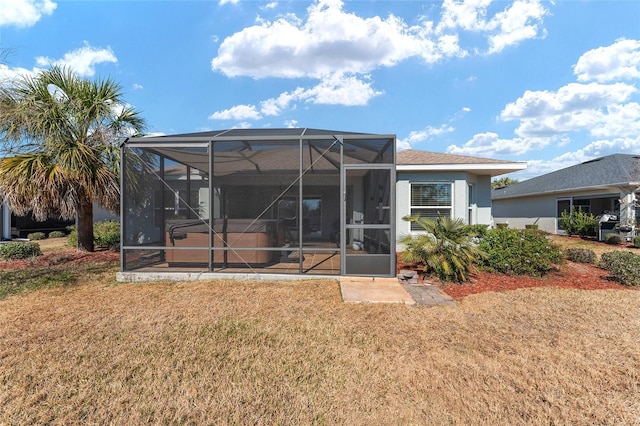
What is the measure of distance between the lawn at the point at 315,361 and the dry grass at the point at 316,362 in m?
0.01

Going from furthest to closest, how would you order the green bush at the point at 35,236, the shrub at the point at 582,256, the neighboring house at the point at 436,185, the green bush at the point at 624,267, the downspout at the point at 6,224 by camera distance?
the green bush at the point at 35,236 < the downspout at the point at 6,224 < the neighboring house at the point at 436,185 < the shrub at the point at 582,256 < the green bush at the point at 624,267

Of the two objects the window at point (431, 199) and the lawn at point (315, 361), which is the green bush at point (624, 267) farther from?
the window at point (431, 199)

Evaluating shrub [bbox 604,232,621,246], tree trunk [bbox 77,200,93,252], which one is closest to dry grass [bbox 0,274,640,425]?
tree trunk [bbox 77,200,93,252]

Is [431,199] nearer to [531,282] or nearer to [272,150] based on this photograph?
[531,282]

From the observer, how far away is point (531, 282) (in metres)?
5.80

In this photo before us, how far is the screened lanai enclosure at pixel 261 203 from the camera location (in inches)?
226

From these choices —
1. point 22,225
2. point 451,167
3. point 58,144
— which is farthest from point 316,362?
point 22,225

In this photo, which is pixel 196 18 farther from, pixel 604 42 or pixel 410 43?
pixel 604 42

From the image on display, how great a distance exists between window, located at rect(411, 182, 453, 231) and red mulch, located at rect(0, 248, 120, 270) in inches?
349

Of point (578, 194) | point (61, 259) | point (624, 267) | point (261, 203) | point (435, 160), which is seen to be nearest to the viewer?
point (624, 267)

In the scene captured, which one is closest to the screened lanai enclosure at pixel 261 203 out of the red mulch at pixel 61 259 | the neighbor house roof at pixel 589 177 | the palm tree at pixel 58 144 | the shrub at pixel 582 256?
the palm tree at pixel 58 144

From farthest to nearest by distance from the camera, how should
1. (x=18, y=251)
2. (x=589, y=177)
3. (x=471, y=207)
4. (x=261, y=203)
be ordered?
(x=589, y=177)
(x=471, y=207)
(x=18, y=251)
(x=261, y=203)

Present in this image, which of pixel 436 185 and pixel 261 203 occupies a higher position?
pixel 436 185

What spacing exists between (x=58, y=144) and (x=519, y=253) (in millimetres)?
11248
